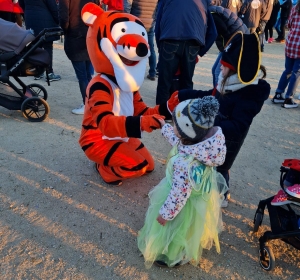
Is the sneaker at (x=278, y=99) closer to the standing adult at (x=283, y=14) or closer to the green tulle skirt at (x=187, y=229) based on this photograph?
the green tulle skirt at (x=187, y=229)

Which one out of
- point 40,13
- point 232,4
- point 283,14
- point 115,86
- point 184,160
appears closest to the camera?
point 184,160

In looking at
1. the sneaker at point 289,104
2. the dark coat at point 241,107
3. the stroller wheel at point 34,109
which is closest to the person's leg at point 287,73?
the sneaker at point 289,104

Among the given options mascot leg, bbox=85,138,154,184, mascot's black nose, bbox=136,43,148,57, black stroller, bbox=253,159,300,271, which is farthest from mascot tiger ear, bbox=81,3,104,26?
black stroller, bbox=253,159,300,271

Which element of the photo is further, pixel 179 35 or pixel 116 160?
pixel 179 35

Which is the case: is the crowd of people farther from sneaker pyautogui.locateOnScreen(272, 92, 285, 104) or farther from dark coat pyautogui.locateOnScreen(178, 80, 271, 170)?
sneaker pyautogui.locateOnScreen(272, 92, 285, 104)

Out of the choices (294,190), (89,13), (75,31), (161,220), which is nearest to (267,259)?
(294,190)

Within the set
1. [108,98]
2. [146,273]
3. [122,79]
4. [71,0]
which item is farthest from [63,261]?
[71,0]

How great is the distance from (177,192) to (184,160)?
19 centimetres

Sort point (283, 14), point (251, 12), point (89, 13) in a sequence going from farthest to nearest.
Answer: point (283, 14) < point (251, 12) < point (89, 13)

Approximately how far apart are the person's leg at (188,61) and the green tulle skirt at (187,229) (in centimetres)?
220

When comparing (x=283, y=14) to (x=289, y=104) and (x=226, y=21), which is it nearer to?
(x=289, y=104)

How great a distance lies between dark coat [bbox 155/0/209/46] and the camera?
3592 mm

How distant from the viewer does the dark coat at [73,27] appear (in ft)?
12.2

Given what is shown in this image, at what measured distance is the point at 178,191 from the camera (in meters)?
1.79
